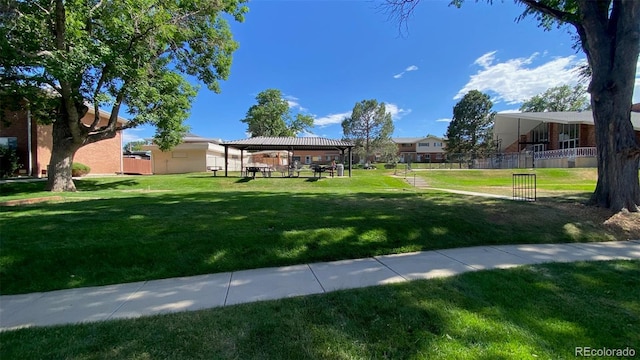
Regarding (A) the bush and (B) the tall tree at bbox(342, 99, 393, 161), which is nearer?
(A) the bush

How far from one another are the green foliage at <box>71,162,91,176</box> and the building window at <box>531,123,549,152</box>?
43875mm

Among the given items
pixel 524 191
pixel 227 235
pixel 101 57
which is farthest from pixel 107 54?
pixel 524 191

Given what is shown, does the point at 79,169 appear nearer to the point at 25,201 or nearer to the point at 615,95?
the point at 25,201

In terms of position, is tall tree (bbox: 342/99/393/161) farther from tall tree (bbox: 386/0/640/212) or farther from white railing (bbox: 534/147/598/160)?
tall tree (bbox: 386/0/640/212)

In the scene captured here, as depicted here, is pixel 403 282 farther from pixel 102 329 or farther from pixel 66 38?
pixel 66 38

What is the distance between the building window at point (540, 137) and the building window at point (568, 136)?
237cm

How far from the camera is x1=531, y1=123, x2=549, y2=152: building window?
117 feet

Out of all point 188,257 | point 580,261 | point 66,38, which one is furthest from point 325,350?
point 66,38

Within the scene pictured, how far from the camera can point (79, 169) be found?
22781mm

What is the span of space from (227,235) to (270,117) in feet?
162

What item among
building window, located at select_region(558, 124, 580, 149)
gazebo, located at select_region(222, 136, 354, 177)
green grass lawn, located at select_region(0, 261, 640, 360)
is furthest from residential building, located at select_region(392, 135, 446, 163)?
green grass lawn, located at select_region(0, 261, 640, 360)

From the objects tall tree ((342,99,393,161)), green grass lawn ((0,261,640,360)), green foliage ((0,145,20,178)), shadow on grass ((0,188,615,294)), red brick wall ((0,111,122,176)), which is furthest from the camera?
tall tree ((342,99,393,161))

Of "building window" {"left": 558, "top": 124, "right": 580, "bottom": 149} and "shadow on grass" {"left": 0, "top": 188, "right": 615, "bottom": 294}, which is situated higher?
"building window" {"left": 558, "top": 124, "right": 580, "bottom": 149}

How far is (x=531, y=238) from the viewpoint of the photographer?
645 centimetres
